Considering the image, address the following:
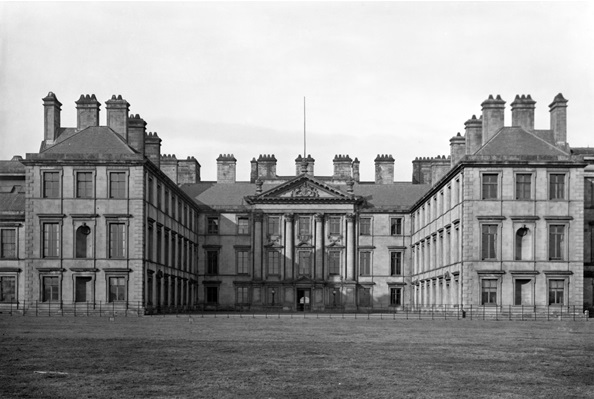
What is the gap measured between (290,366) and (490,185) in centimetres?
3298

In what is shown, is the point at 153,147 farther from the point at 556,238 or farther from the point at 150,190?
the point at 556,238

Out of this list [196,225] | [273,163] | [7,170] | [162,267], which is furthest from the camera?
[273,163]

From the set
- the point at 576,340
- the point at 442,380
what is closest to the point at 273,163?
the point at 576,340

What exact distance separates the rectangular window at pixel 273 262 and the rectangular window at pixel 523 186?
28.3m

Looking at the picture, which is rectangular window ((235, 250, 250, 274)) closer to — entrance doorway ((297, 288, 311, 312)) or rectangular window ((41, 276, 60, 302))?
entrance doorway ((297, 288, 311, 312))

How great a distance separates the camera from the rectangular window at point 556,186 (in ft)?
153

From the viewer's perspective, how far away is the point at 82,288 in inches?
1817

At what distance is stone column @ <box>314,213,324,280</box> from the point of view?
70.1m

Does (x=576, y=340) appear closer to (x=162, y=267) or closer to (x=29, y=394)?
(x=29, y=394)

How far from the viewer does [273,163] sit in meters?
75.6

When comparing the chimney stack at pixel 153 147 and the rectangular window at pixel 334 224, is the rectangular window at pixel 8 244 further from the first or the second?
the rectangular window at pixel 334 224

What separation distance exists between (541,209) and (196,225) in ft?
109

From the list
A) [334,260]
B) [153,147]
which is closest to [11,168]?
[153,147]

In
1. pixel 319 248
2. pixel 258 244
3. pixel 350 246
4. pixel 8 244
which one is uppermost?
pixel 8 244
